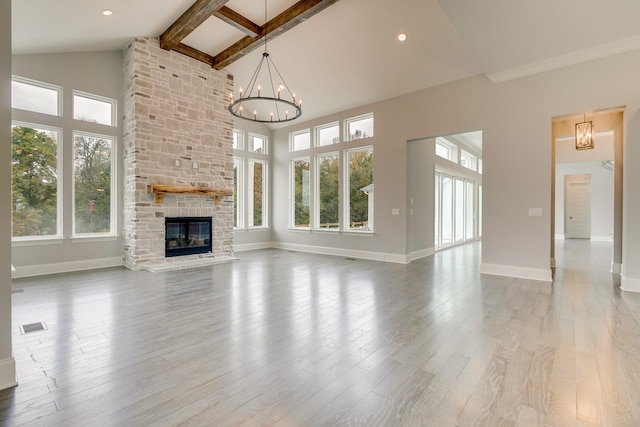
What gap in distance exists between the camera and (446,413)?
171 cm

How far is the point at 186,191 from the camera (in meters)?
6.34

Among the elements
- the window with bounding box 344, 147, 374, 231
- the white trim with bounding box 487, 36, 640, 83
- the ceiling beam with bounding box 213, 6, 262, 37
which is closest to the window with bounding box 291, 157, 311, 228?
the window with bounding box 344, 147, 374, 231

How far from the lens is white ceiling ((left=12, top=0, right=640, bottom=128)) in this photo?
394cm

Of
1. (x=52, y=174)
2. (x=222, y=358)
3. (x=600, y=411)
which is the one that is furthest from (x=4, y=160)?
(x=52, y=174)

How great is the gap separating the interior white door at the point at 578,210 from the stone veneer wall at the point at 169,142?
1267 cm

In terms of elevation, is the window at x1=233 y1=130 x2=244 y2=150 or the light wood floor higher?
the window at x1=233 y1=130 x2=244 y2=150

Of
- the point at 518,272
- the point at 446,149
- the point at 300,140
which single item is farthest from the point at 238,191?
the point at 518,272

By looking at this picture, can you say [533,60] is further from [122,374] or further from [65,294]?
[65,294]


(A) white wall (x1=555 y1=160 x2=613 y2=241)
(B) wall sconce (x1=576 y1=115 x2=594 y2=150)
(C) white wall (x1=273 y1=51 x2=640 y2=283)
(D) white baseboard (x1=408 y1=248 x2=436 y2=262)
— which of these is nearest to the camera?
(C) white wall (x1=273 y1=51 x2=640 y2=283)

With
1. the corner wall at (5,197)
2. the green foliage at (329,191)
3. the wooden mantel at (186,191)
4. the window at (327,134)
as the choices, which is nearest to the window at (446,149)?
the window at (327,134)

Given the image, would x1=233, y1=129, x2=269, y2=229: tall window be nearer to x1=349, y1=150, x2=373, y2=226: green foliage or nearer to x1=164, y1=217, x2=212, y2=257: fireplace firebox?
x1=164, y1=217, x2=212, y2=257: fireplace firebox

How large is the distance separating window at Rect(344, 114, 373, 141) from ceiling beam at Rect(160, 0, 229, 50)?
12.5ft

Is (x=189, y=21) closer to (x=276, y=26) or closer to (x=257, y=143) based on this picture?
(x=276, y=26)

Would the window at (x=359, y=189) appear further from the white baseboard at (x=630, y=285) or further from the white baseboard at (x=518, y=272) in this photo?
the white baseboard at (x=630, y=285)
